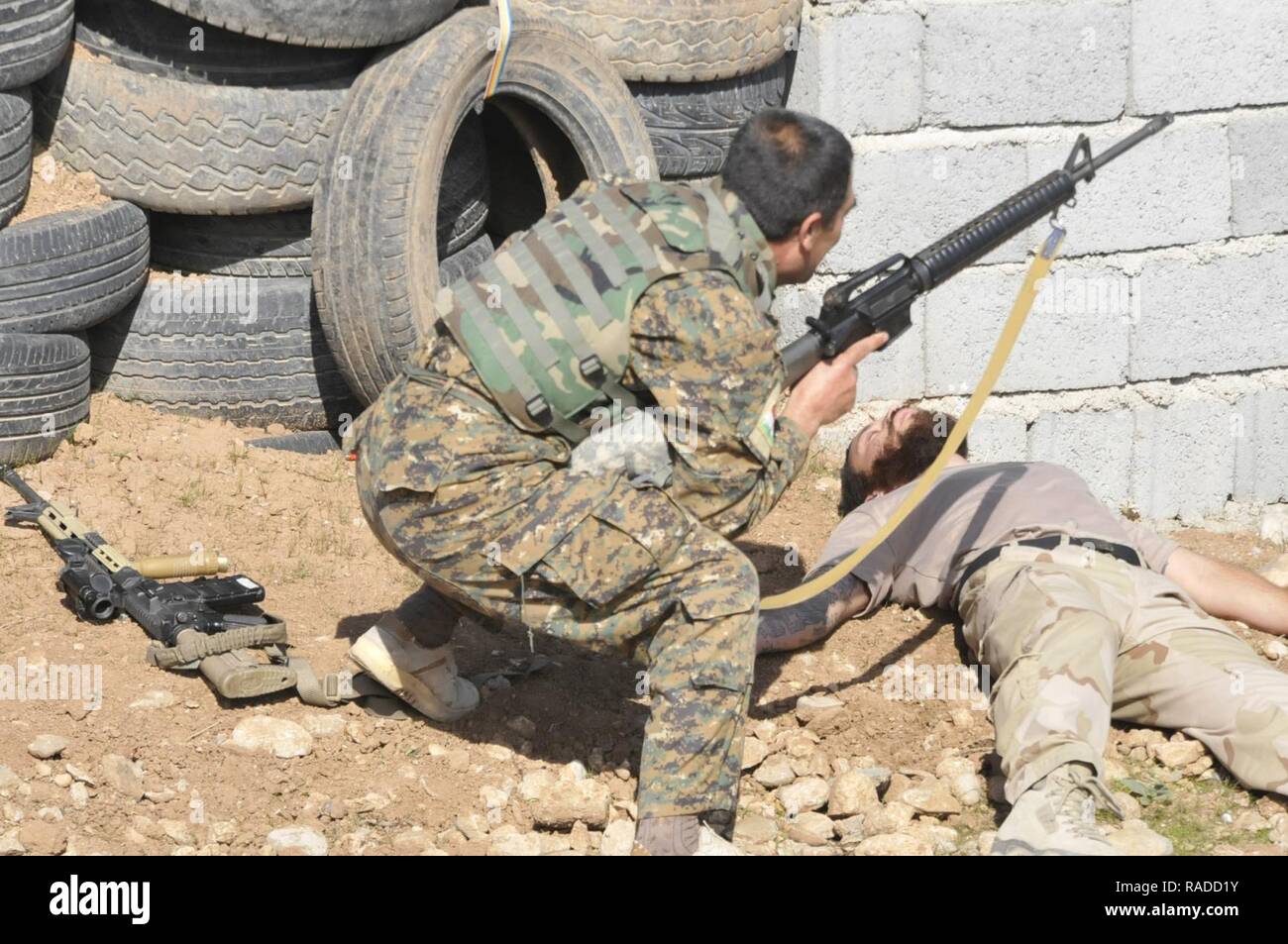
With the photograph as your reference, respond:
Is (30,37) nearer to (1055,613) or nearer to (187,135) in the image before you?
(187,135)

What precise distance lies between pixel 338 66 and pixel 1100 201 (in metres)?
2.66

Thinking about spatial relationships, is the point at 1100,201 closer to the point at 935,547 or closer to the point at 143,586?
the point at 935,547

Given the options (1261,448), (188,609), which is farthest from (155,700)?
(1261,448)

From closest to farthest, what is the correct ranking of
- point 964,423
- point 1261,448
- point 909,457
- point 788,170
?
1. point 788,170
2. point 964,423
3. point 909,457
4. point 1261,448

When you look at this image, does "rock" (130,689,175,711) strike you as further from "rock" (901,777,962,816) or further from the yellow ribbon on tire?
"rock" (901,777,962,816)

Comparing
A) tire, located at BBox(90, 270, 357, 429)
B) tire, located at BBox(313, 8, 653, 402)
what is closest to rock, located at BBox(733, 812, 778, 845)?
tire, located at BBox(313, 8, 653, 402)

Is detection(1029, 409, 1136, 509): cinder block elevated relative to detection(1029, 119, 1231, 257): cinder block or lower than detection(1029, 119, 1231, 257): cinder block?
lower

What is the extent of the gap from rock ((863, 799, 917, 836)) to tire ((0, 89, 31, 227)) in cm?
306

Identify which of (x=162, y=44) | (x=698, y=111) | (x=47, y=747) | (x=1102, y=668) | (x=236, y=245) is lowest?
(x=47, y=747)

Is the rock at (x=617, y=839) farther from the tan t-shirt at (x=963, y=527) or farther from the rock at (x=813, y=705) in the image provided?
the tan t-shirt at (x=963, y=527)

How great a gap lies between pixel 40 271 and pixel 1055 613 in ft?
9.97

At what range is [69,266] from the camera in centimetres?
488

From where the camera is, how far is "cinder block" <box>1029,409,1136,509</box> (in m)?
6.05

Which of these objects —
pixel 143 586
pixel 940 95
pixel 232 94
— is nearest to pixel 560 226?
pixel 143 586
